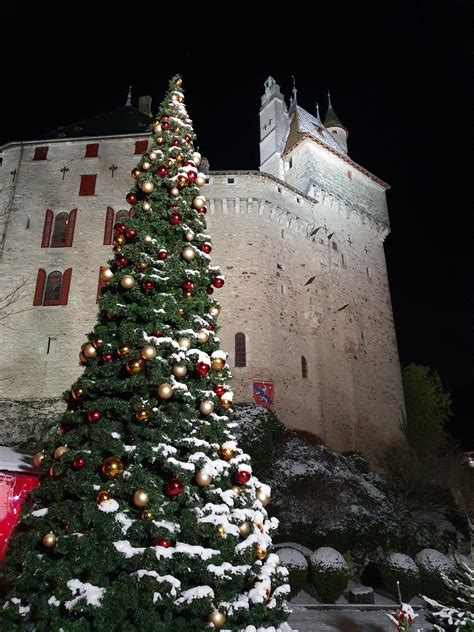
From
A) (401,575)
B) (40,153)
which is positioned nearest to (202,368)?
(401,575)

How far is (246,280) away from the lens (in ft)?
68.6

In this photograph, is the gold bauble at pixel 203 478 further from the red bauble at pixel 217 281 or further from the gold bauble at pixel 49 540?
the red bauble at pixel 217 281

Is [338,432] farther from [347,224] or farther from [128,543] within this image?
[128,543]

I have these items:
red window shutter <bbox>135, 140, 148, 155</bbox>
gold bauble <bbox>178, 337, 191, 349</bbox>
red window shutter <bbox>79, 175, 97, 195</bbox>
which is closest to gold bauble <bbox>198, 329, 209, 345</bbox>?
gold bauble <bbox>178, 337, 191, 349</bbox>

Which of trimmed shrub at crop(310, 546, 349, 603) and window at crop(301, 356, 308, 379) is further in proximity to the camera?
window at crop(301, 356, 308, 379)

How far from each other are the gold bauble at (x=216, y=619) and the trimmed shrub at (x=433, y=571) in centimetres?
869

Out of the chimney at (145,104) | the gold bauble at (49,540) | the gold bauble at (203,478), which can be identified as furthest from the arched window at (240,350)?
the chimney at (145,104)

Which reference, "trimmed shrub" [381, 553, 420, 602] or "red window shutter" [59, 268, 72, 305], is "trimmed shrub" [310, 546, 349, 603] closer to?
"trimmed shrub" [381, 553, 420, 602]

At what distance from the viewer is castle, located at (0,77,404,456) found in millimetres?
18984

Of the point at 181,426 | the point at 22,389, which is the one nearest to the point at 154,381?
the point at 181,426

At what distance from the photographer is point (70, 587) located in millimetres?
3928

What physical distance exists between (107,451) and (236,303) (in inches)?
628

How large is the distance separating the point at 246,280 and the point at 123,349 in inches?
628

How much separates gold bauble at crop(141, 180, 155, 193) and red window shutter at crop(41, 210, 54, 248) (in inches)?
614
